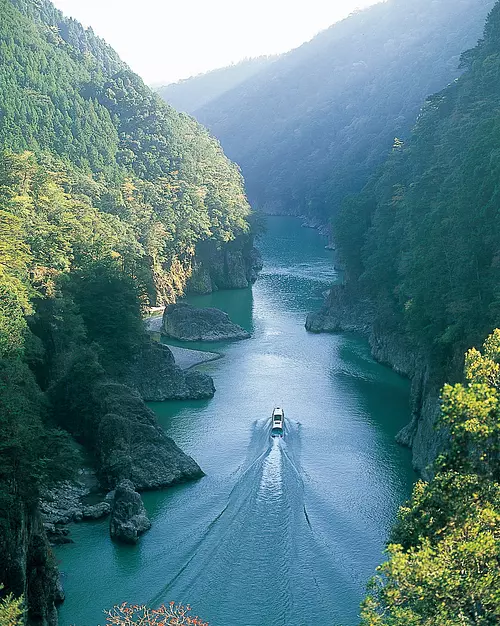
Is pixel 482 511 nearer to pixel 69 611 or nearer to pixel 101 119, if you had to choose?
pixel 69 611

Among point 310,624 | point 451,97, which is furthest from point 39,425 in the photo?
point 451,97

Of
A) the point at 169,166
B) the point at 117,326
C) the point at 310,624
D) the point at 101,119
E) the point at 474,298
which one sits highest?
the point at 101,119

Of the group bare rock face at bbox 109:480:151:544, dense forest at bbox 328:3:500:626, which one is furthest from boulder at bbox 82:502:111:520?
dense forest at bbox 328:3:500:626

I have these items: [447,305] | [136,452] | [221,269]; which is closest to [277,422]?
[136,452]

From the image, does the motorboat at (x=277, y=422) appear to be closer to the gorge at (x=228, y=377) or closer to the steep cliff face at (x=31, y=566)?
the gorge at (x=228, y=377)

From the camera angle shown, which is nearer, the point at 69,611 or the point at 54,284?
the point at 69,611

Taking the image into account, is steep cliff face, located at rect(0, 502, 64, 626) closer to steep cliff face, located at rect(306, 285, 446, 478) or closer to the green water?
the green water
